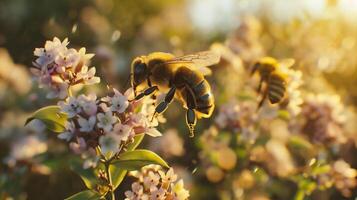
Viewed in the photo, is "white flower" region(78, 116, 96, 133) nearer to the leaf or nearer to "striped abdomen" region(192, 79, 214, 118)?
the leaf

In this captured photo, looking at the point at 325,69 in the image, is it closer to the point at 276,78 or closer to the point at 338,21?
the point at 338,21

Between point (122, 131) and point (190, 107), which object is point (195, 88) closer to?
point (190, 107)

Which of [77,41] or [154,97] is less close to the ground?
[154,97]

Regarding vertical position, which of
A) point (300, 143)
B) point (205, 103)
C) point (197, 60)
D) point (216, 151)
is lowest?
point (216, 151)

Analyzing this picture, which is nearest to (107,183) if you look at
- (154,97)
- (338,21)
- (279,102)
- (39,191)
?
(154,97)

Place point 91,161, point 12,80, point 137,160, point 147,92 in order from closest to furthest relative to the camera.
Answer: point 137,160 → point 91,161 → point 147,92 → point 12,80

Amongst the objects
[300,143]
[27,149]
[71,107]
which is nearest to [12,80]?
[27,149]

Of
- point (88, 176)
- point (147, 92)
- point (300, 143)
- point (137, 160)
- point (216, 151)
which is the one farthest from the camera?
point (216, 151)

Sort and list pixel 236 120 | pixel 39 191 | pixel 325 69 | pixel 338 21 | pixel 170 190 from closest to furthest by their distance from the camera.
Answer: pixel 170 190, pixel 236 120, pixel 39 191, pixel 325 69, pixel 338 21
